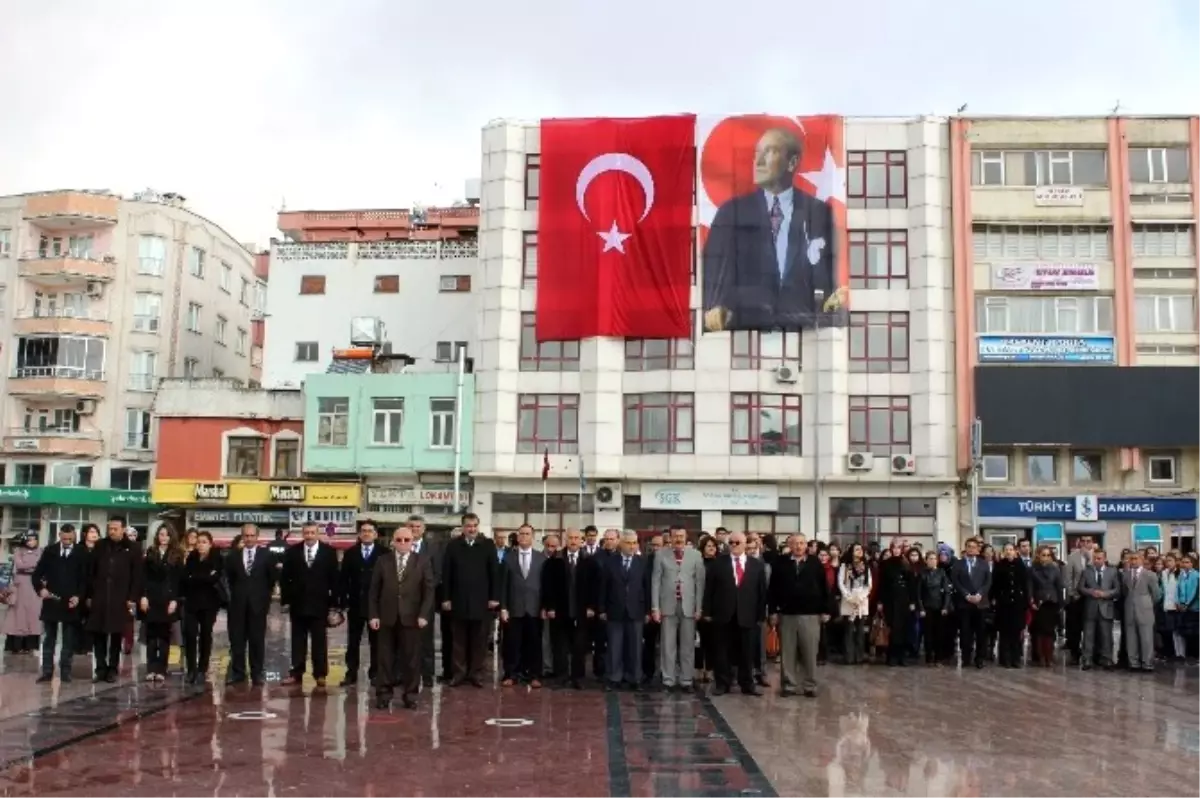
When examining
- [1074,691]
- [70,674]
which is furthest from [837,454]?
[70,674]

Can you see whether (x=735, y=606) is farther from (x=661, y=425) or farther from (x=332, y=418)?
(x=332, y=418)

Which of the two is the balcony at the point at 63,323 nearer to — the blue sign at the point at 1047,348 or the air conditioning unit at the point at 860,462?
the air conditioning unit at the point at 860,462

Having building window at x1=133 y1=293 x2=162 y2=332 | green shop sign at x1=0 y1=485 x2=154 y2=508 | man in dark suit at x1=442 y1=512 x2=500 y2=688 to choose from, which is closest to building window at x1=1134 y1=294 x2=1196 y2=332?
man in dark suit at x1=442 y1=512 x2=500 y2=688

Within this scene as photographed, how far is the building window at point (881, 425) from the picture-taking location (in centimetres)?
3809

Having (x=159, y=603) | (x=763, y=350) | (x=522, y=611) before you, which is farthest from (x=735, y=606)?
(x=763, y=350)

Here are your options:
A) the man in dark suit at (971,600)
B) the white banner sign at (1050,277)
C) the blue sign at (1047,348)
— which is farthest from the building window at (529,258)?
the man in dark suit at (971,600)

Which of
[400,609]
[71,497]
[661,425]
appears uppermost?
[661,425]

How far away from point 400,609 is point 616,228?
89.7ft

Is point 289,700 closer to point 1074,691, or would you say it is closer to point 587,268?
point 1074,691

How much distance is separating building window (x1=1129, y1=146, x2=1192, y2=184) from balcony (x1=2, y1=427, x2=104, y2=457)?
4016 cm

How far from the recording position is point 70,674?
14461 millimetres

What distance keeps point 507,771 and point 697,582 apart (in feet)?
18.6

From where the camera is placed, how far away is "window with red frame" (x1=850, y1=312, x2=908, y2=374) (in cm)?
3853

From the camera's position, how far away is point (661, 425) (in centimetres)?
3838
